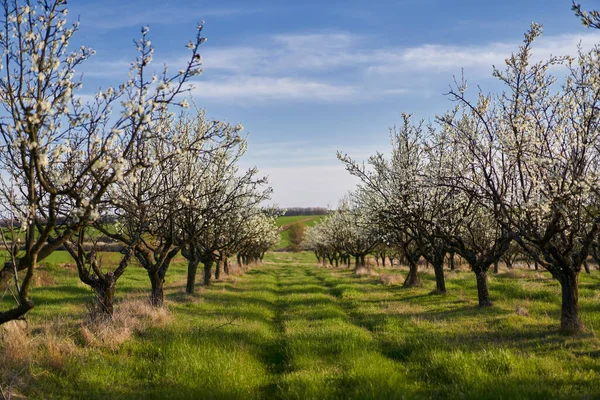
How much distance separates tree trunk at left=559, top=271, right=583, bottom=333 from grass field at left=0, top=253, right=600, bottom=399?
1.26 ft

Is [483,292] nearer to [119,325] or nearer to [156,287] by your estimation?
[156,287]

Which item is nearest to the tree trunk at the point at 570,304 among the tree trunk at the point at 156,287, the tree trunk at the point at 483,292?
the tree trunk at the point at 483,292

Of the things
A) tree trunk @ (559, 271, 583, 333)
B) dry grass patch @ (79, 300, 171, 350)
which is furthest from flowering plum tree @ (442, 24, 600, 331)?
dry grass patch @ (79, 300, 171, 350)

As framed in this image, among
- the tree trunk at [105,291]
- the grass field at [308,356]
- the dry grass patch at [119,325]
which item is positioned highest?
the tree trunk at [105,291]

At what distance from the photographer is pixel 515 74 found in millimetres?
12836

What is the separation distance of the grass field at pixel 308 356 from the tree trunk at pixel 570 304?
383 millimetres

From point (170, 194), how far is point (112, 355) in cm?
638

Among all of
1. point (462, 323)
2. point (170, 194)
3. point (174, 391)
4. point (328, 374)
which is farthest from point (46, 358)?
point (462, 323)

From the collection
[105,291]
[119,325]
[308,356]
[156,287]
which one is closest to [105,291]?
[105,291]

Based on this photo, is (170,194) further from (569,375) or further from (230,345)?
(569,375)

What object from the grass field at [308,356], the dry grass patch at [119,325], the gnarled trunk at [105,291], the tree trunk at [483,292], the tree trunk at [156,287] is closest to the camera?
the grass field at [308,356]

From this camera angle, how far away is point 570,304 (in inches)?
478

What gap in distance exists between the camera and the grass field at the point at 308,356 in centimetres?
753

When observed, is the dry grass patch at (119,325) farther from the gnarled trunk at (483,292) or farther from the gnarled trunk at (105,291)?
the gnarled trunk at (483,292)
